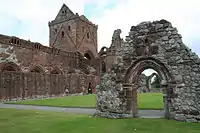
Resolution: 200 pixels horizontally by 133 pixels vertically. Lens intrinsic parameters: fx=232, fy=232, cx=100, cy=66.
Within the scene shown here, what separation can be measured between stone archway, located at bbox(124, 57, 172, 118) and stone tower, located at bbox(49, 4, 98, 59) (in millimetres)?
32185

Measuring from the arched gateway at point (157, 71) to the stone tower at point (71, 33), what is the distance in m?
31.9

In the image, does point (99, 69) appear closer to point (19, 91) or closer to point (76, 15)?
point (76, 15)

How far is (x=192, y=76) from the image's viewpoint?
888 cm

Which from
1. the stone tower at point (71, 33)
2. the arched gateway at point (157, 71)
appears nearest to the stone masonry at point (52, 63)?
the stone tower at point (71, 33)

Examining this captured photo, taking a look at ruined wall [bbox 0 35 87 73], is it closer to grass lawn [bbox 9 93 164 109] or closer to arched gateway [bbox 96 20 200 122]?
grass lawn [bbox 9 93 164 109]

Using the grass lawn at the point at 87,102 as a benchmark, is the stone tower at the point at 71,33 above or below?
above

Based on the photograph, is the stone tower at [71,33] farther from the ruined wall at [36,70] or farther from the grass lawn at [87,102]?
the grass lawn at [87,102]

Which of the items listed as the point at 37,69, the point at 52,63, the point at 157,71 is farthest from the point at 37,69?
the point at 157,71

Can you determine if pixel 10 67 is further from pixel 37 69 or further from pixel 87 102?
pixel 87 102

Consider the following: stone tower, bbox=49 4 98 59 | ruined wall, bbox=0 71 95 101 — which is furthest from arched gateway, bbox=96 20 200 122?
stone tower, bbox=49 4 98 59

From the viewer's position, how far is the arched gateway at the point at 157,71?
8.90 metres

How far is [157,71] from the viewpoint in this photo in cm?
966

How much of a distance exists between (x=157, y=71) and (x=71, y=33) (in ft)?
114

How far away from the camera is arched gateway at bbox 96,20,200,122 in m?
8.90
